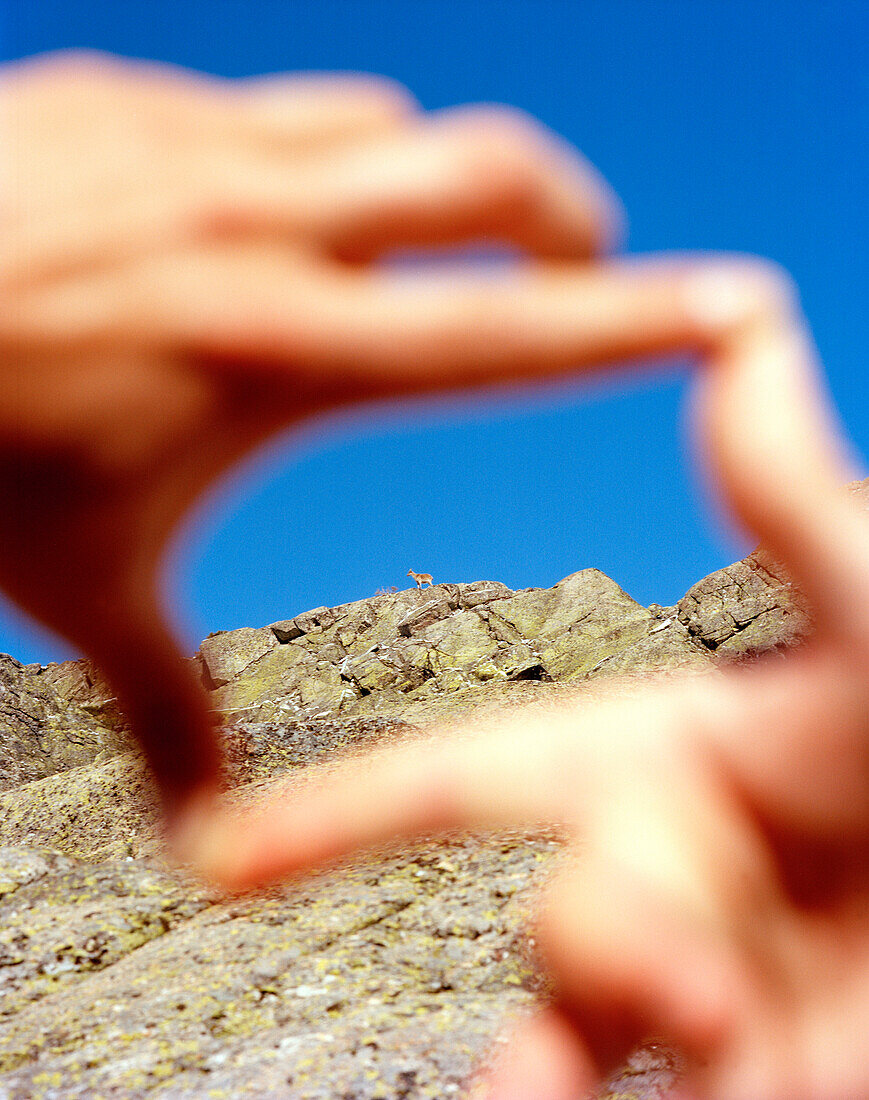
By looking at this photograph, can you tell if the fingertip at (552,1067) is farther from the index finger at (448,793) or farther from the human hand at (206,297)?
the human hand at (206,297)

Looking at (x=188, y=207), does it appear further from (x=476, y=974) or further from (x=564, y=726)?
(x=476, y=974)

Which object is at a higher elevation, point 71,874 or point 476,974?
point 71,874

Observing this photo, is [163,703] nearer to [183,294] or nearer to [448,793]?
[448,793]

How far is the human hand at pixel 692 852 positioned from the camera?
2816 millimetres

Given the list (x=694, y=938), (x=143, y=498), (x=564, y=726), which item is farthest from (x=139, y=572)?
(x=694, y=938)

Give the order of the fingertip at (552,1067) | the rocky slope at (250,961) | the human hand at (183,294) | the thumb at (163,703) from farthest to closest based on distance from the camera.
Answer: the rocky slope at (250,961)
the fingertip at (552,1067)
the thumb at (163,703)
the human hand at (183,294)

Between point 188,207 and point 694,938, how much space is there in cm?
286

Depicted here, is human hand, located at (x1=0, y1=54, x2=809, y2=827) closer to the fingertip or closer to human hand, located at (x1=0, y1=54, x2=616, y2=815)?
human hand, located at (x1=0, y1=54, x2=616, y2=815)

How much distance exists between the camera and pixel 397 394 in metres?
2.22

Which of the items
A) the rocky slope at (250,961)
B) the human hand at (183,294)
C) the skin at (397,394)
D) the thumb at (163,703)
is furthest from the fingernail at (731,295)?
the thumb at (163,703)

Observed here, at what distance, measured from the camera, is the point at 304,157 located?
232 cm

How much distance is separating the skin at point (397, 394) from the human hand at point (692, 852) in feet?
0.04

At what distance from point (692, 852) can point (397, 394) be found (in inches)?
79.4

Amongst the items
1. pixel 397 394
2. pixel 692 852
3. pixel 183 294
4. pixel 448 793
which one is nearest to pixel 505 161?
pixel 397 394
